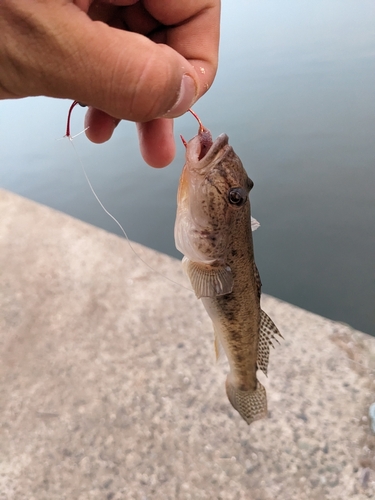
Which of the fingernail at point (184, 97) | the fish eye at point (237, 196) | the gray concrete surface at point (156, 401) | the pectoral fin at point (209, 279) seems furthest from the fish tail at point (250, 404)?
the fingernail at point (184, 97)

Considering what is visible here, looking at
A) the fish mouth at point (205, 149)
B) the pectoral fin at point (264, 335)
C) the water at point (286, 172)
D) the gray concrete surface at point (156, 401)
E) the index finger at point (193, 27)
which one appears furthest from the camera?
the water at point (286, 172)

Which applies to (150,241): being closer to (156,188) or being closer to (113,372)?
(156,188)

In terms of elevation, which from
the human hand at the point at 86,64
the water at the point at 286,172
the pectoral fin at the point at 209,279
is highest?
the human hand at the point at 86,64

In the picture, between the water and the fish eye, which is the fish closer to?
the fish eye

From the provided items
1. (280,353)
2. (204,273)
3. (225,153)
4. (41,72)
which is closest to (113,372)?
(280,353)

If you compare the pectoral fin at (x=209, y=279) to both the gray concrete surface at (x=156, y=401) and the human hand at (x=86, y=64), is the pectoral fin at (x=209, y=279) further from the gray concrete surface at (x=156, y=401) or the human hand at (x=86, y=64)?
the gray concrete surface at (x=156, y=401)

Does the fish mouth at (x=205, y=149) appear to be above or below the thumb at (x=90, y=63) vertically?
below

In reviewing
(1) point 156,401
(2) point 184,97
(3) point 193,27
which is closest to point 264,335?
(1) point 156,401

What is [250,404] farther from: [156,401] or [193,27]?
[193,27]
